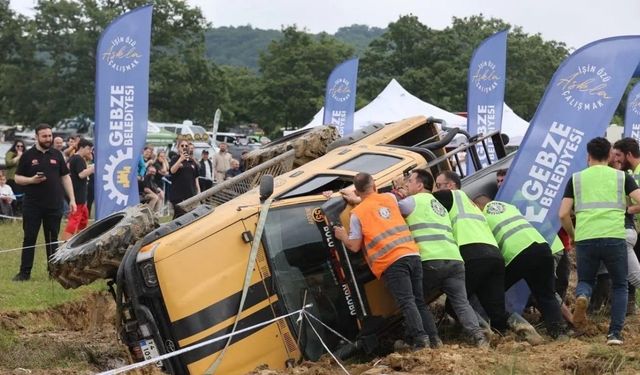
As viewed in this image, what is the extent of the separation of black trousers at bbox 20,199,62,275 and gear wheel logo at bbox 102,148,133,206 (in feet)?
3.77

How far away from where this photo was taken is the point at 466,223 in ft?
26.3

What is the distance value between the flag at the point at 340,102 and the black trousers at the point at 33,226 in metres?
10.6

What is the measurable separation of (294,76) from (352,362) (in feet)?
188

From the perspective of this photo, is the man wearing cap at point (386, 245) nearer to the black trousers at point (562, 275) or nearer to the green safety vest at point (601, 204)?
the green safety vest at point (601, 204)

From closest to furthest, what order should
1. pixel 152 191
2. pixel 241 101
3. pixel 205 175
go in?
pixel 152 191
pixel 205 175
pixel 241 101

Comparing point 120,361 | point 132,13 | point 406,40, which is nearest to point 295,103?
point 406,40

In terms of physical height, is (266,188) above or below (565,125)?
below

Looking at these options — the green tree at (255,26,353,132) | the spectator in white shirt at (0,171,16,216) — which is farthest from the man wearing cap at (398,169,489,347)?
the green tree at (255,26,353,132)

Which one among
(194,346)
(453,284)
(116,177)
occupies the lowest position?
(194,346)

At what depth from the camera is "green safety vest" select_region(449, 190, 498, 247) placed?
26.3 ft

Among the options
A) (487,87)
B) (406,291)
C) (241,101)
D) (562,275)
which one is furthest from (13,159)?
(241,101)

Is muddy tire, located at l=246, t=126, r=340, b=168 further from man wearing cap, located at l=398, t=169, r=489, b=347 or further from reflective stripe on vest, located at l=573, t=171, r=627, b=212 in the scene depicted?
reflective stripe on vest, located at l=573, t=171, r=627, b=212

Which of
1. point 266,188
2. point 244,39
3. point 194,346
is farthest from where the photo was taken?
point 244,39

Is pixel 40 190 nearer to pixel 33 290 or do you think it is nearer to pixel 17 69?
pixel 33 290
